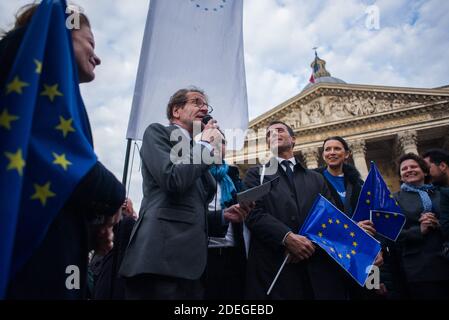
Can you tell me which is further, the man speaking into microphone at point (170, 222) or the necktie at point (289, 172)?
the necktie at point (289, 172)

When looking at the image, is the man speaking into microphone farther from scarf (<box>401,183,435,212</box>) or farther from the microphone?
scarf (<box>401,183,435,212</box>)

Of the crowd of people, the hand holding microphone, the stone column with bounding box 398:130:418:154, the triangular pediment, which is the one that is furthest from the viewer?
the triangular pediment

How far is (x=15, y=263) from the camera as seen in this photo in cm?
80

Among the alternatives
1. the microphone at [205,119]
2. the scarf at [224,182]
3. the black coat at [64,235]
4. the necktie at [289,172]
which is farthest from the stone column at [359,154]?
the black coat at [64,235]

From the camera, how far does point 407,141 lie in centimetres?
1769

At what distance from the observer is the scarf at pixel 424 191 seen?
289cm

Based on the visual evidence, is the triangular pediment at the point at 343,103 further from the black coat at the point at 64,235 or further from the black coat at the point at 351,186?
the black coat at the point at 64,235

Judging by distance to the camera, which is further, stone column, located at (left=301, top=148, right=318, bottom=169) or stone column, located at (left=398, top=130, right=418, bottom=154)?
stone column, located at (left=301, top=148, right=318, bottom=169)

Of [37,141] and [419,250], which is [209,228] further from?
[419,250]

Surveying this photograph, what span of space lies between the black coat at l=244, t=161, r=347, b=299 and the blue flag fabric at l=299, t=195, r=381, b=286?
0.44 feet

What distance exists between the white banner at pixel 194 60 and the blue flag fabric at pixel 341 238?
84 cm

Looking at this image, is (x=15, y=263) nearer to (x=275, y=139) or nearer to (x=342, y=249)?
(x=342, y=249)

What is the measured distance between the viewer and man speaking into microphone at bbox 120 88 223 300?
4.52 ft

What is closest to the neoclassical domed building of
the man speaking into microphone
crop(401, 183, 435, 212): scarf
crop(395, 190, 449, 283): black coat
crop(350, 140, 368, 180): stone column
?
crop(350, 140, 368, 180): stone column
